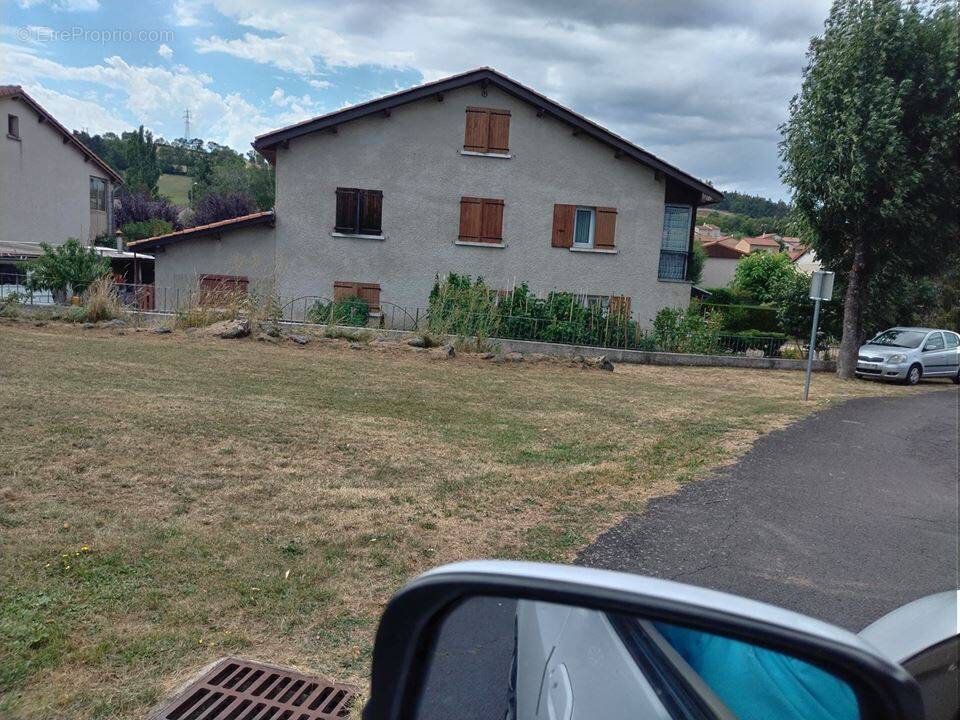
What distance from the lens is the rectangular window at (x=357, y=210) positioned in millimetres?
25688

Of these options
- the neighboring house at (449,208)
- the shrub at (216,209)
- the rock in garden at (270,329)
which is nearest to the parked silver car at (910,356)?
the neighboring house at (449,208)

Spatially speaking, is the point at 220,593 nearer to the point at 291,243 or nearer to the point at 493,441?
the point at 493,441

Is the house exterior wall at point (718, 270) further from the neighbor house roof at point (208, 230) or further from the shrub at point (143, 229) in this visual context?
the neighbor house roof at point (208, 230)

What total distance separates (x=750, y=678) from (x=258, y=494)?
5.15 meters

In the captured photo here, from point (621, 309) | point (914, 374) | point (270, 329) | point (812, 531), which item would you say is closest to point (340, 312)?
point (270, 329)

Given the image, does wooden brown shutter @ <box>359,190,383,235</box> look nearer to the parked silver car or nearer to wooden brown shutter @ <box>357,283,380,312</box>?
wooden brown shutter @ <box>357,283,380,312</box>

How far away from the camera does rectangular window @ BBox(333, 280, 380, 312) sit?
2578 cm

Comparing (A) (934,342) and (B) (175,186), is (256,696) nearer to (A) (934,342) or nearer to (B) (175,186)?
(A) (934,342)

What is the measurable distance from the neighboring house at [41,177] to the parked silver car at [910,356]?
3531 cm

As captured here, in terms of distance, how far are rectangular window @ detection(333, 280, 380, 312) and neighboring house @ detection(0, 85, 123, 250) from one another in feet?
61.8

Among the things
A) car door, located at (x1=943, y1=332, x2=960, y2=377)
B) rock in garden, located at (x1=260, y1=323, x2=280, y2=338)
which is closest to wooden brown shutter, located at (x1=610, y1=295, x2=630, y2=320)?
rock in garden, located at (x1=260, y1=323, x2=280, y2=338)

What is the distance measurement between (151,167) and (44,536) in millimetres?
95726

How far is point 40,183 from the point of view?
4038cm

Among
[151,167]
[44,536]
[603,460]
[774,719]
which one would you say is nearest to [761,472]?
[603,460]
